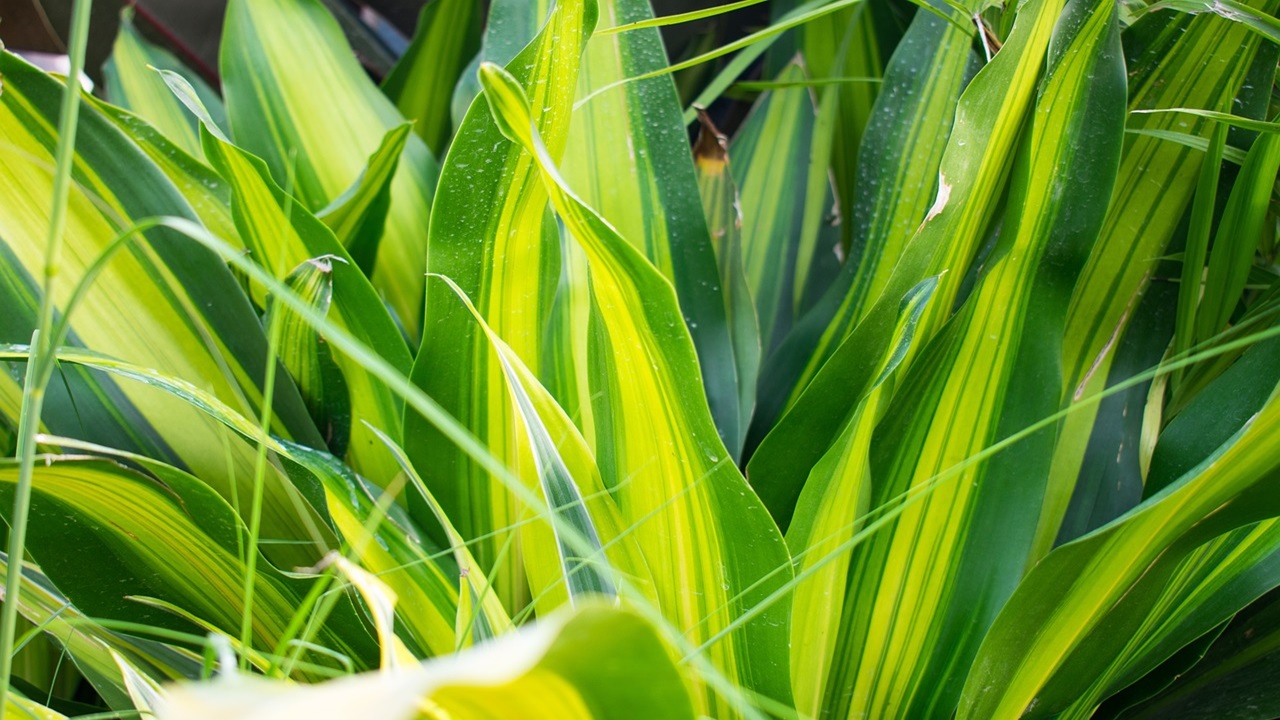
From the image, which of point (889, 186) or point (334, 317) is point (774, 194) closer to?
point (889, 186)

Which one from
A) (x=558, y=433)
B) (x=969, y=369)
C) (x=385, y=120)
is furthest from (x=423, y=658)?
(x=385, y=120)

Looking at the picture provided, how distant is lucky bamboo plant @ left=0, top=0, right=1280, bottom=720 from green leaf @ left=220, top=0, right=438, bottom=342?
0.26 feet

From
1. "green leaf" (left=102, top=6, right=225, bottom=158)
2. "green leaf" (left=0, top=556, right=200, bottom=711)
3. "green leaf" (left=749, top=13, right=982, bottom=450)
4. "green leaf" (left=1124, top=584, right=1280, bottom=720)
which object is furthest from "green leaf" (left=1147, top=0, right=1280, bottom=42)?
"green leaf" (left=102, top=6, right=225, bottom=158)

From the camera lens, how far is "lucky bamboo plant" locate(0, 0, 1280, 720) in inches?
9.7

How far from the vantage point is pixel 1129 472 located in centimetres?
33

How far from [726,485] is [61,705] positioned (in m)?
0.32

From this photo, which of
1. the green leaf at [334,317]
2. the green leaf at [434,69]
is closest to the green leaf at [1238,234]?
the green leaf at [334,317]

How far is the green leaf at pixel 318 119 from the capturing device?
462 mm

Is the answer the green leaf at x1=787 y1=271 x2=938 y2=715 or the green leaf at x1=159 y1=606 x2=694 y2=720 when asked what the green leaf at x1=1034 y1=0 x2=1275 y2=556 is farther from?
the green leaf at x1=159 y1=606 x2=694 y2=720

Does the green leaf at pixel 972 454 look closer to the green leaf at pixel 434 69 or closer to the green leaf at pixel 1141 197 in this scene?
the green leaf at pixel 1141 197

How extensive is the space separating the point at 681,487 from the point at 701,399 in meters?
0.03

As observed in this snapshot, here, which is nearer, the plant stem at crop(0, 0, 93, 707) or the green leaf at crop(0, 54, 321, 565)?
the plant stem at crop(0, 0, 93, 707)

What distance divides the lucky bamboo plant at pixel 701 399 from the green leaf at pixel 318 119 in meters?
0.08

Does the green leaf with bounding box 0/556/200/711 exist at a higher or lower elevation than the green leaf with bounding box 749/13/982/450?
lower
